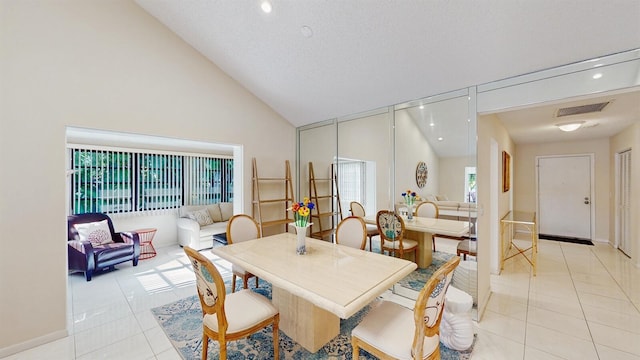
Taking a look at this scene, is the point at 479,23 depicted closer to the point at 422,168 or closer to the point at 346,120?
the point at 422,168

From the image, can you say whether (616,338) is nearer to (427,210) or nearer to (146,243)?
(427,210)

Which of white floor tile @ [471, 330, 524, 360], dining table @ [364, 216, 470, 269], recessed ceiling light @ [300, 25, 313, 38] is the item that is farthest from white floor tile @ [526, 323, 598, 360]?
recessed ceiling light @ [300, 25, 313, 38]

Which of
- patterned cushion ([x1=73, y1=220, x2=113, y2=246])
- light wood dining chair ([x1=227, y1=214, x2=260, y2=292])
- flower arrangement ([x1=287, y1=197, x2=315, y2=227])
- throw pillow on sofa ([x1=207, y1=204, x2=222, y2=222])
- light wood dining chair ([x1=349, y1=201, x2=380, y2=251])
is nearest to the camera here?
flower arrangement ([x1=287, y1=197, x2=315, y2=227])

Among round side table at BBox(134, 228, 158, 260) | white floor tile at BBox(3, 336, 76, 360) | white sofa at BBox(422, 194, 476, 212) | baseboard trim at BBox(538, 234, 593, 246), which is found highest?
white sofa at BBox(422, 194, 476, 212)

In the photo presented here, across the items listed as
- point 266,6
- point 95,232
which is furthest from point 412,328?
point 95,232

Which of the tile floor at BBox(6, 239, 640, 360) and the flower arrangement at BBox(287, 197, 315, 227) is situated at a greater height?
the flower arrangement at BBox(287, 197, 315, 227)

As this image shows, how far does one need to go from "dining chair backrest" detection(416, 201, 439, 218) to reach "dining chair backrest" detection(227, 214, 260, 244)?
2.03 m

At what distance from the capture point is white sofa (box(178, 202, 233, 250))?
4645mm

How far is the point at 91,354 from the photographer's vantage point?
1.95 meters

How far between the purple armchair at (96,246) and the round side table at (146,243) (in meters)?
0.41

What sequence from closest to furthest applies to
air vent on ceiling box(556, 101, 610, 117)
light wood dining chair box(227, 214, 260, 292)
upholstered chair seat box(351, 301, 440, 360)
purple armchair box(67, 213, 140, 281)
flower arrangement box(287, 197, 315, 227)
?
upholstered chair seat box(351, 301, 440, 360) < flower arrangement box(287, 197, 315, 227) < light wood dining chair box(227, 214, 260, 292) < air vent on ceiling box(556, 101, 610, 117) < purple armchair box(67, 213, 140, 281)

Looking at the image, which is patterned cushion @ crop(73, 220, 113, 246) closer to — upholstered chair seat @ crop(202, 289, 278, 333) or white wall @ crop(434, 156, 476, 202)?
upholstered chair seat @ crop(202, 289, 278, 333)

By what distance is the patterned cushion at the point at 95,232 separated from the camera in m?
3.63

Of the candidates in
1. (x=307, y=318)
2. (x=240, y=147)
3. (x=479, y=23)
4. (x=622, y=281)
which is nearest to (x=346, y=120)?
(x=240, y=147)
